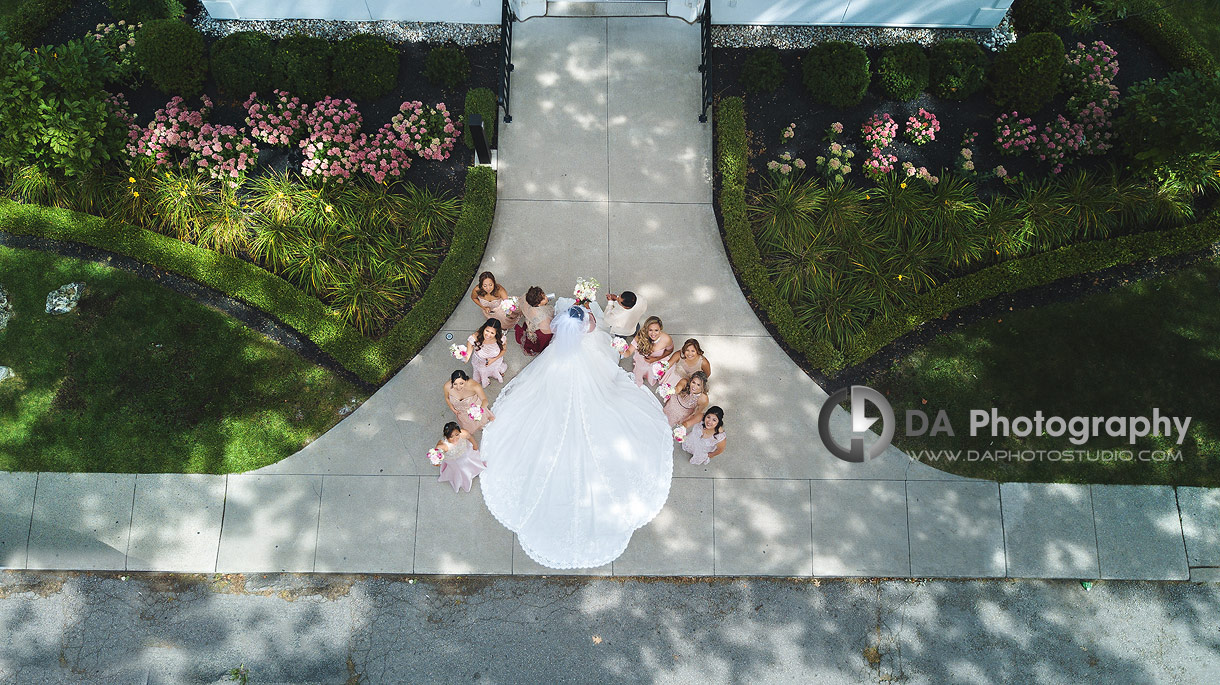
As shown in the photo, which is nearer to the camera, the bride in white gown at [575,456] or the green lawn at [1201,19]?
the bride in white gown at [575,456]

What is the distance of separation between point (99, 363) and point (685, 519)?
26.7 feet

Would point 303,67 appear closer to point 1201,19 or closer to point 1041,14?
point 1041,14

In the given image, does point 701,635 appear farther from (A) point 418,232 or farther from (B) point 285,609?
(A) point 418,232

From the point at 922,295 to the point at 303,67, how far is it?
936cm

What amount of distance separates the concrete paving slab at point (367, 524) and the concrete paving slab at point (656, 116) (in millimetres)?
5096

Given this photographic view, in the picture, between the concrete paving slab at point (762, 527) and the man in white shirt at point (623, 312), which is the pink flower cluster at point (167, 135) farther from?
the concrete paving slab at point (762, 527)

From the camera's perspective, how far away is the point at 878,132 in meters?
9.70

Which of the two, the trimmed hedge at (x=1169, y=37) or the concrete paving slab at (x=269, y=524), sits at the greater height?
the trimmed hedge at (x=1169, y=37)

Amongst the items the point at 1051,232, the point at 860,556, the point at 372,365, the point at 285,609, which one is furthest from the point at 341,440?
the point at 1051,232

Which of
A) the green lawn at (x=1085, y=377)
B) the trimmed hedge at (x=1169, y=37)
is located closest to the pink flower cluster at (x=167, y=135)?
the green lawn at (x=1085, y=377)

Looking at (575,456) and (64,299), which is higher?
(64,299)

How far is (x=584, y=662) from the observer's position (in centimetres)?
804

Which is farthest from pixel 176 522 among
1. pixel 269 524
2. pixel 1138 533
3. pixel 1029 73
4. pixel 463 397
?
pixel 1029 73

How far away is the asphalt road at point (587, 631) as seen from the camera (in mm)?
8000
